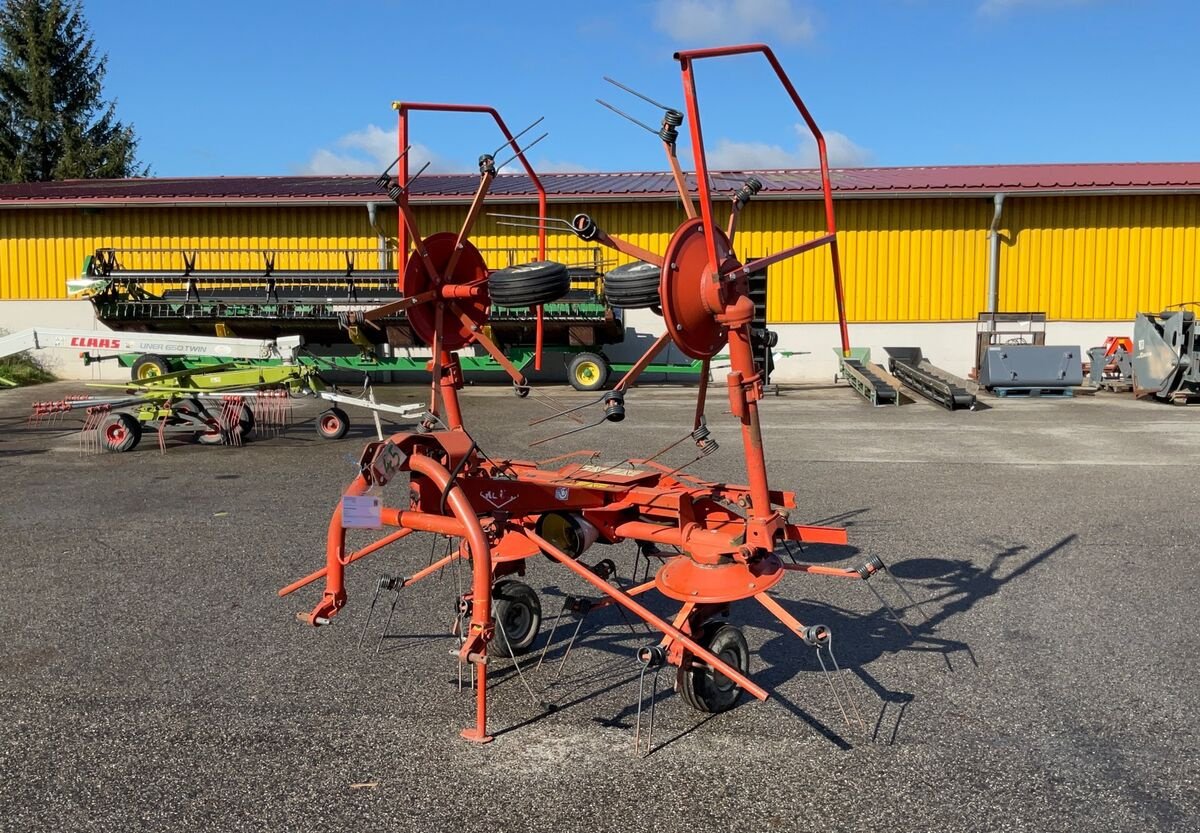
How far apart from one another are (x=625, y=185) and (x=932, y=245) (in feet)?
20.4

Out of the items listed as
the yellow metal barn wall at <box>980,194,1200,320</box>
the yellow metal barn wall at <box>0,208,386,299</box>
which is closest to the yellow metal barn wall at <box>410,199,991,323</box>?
the yellow metal barn wall at <box>980,194,1200,320</box>

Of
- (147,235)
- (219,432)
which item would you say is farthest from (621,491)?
(147,235)

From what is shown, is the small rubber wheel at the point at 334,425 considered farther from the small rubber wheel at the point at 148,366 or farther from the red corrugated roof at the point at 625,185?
the red corrugated roof at the point at 625,185

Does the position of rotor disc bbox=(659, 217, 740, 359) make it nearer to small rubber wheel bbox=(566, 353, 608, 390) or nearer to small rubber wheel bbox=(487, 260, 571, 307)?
small rubber wheel bbox=(487, 260, 571, 307)

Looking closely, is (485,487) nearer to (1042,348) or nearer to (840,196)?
(1042,348)

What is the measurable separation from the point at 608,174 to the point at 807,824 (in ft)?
70.4

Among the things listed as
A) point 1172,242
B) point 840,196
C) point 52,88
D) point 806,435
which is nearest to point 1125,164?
point 1172,242

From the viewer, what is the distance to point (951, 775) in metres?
3.41

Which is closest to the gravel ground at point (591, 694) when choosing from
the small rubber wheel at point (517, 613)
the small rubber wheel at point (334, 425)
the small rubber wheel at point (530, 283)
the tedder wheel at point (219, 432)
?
the small rubber wheel at point (517, 613)

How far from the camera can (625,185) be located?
2083 cm

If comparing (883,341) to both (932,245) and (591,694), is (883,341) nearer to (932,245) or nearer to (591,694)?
(932,245)

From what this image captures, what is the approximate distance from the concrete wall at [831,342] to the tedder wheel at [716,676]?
15.3 meters

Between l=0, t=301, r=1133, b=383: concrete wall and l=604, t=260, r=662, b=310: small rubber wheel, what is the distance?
50.3ft

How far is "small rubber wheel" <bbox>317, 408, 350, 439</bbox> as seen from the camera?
11.6 m
